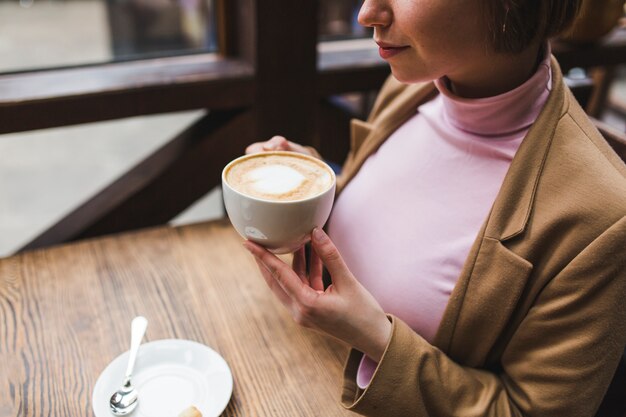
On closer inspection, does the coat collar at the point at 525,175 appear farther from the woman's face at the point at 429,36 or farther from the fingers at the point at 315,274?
the fingers at the point at 315,274

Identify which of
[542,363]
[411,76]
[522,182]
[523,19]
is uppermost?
[523,19]

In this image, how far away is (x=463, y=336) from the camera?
0.96 m

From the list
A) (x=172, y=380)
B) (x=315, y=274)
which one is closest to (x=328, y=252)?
(x=315, y=274)

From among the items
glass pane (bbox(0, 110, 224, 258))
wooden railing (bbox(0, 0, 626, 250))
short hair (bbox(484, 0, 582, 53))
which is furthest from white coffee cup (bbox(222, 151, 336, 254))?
glass pane (bbox(0, 110, 224, 258))

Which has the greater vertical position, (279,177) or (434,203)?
(279,177)

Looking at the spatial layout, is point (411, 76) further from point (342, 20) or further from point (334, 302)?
point (342, 20)

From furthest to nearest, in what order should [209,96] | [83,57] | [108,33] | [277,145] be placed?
[108,33], [83,57], [209,96], [277,145]

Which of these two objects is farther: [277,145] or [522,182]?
[277,145]

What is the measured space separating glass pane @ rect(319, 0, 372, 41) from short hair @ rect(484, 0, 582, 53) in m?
1.15

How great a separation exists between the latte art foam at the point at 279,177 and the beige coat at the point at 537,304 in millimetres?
264

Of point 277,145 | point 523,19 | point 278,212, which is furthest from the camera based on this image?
point 277,145

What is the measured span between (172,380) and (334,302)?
1.23ft

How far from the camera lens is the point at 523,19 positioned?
34.3 inches

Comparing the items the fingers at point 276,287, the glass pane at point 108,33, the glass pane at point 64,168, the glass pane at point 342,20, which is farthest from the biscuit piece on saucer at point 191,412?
the glass pane at point 64,168
